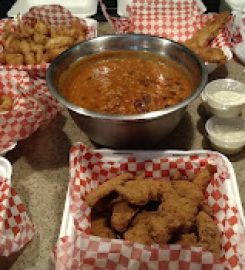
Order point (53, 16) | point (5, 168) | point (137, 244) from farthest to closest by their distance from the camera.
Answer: point (53, 16) < point (5, 168) < point (137, 244)

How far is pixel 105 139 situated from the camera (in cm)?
147

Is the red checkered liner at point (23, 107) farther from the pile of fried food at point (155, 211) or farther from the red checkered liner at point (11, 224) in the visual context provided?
the pile of fried food at point (155, 211)

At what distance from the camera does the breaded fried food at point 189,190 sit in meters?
1.24

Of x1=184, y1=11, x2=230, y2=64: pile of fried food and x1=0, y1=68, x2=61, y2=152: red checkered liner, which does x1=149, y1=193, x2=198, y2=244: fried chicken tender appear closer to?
x1=0, y1=68, x2=61, y2=152: red checkered liner

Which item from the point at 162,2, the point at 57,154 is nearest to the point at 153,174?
the point at 57,154

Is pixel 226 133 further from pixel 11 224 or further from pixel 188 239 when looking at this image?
pixel 11 224

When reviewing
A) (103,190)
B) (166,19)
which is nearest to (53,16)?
(166,19)

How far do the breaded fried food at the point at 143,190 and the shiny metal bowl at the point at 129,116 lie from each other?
0.20 m

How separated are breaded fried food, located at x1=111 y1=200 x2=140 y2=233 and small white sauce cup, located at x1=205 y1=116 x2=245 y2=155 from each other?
48 centimetres

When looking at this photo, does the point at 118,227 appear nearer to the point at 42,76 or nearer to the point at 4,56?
the point at 42,76

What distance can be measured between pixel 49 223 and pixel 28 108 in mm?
453

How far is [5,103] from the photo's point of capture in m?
1.60

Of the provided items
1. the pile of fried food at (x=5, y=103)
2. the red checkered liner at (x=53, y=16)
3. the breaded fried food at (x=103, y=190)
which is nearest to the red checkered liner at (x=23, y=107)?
the pile of fried food at (x=5, y=103)

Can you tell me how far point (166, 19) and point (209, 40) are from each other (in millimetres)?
296
